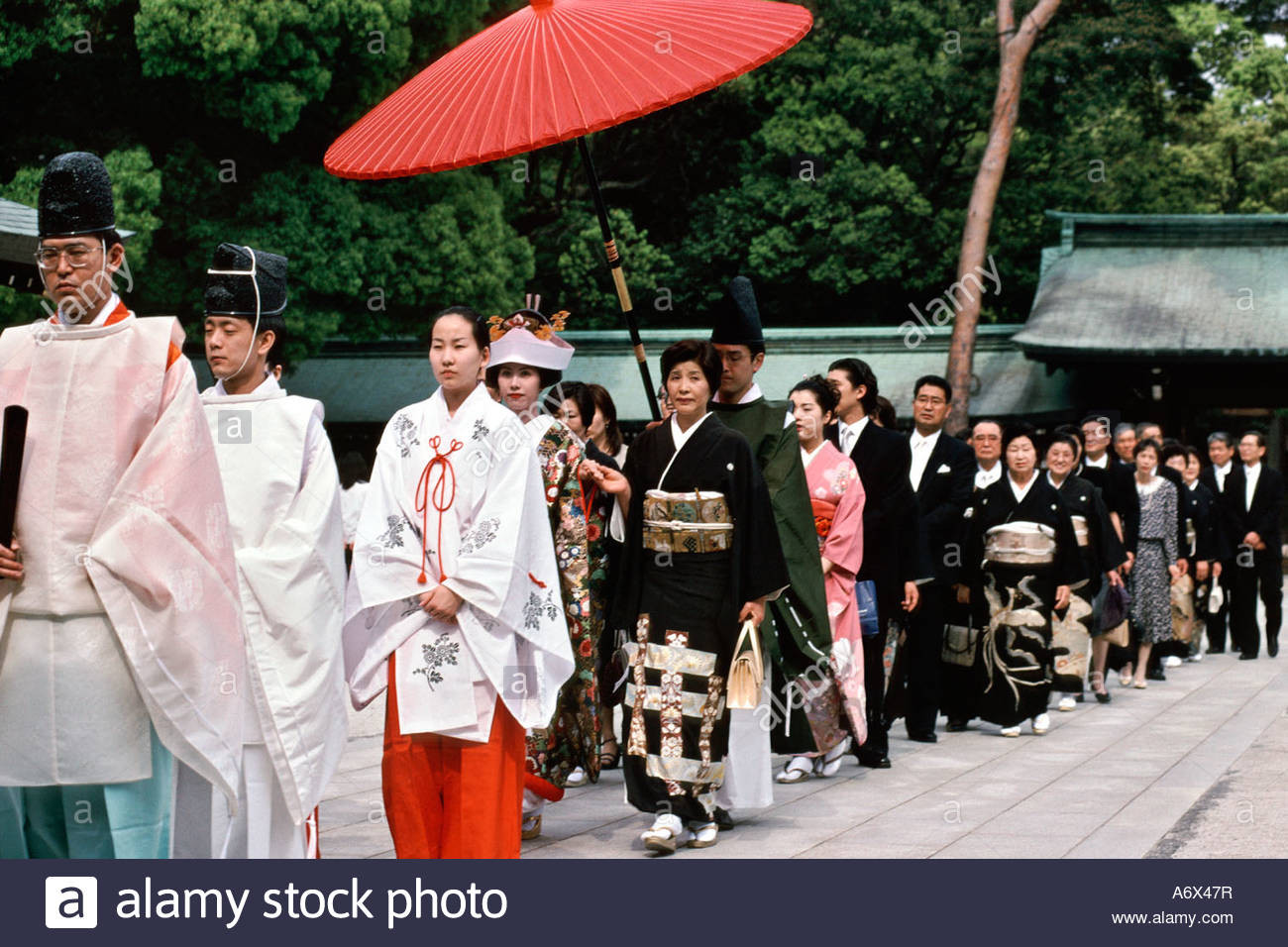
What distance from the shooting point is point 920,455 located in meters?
9.53

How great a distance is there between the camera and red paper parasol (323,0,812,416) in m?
4.99

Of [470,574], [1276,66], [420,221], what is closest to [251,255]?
[470,574]

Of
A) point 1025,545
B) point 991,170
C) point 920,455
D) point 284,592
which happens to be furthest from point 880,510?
point 991,170

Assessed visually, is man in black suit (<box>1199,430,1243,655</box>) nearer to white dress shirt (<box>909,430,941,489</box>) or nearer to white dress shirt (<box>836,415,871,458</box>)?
white dress shirt (<box>909,430,941,489</box>)

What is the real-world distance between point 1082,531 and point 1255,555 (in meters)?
5.05

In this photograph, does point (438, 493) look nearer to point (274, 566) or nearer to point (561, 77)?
point (274, 566)

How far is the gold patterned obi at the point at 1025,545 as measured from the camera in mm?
9648

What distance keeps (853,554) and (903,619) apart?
1.19 meters

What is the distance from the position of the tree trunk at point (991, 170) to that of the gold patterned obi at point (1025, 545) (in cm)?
1226

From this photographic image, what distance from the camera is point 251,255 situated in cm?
489

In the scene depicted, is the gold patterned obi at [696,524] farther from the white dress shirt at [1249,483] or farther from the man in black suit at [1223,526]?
the white dress shirt at [1249,483]

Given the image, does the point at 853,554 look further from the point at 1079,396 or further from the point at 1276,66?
the point at 1276,66

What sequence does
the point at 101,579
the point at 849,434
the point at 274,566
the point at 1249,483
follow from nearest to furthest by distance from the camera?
the point at 101,579 < the point at 274,566 < the point at 849,434 < the point at 1249,483

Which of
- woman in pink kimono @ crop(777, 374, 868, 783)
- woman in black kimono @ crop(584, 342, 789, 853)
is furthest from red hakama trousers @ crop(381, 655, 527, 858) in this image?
woman in pink kimono @ crop(777, 374, 868, 783)
